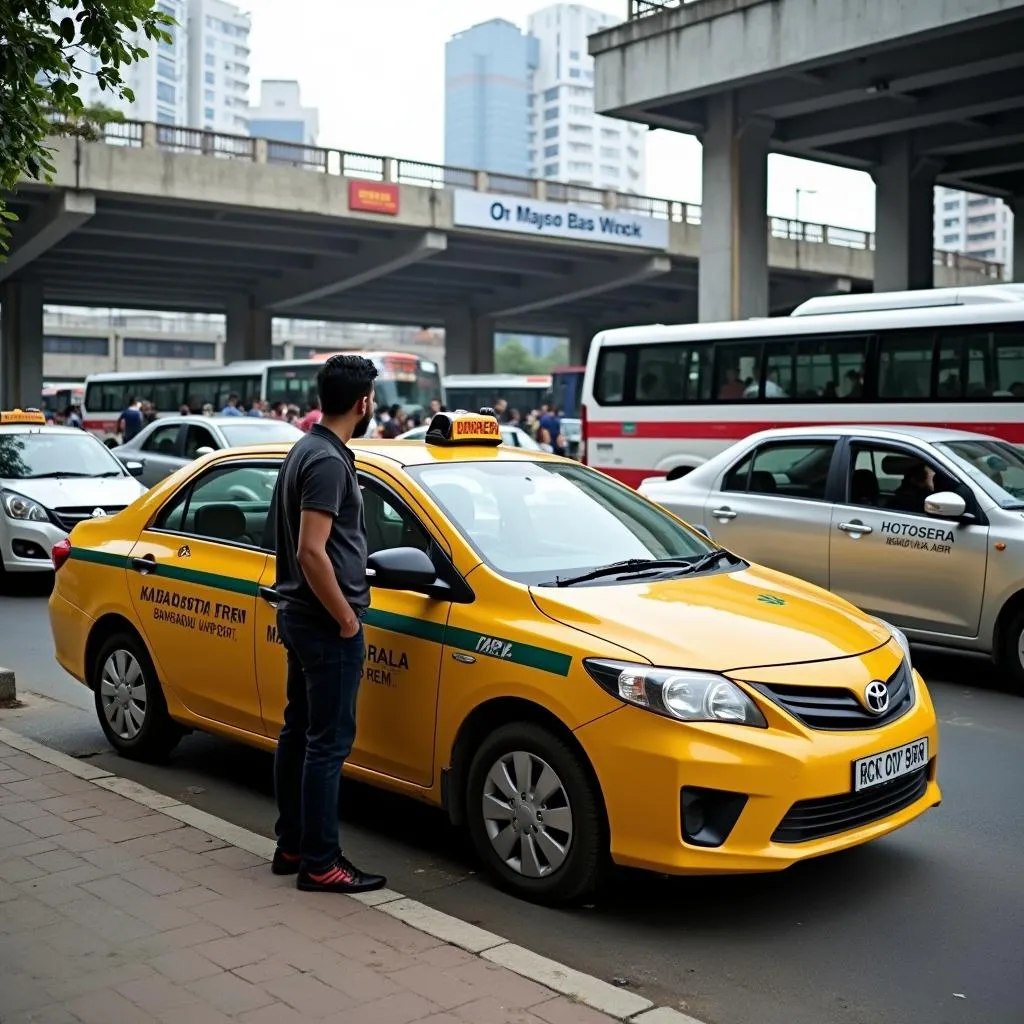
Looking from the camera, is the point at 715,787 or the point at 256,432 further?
the point at 256,432

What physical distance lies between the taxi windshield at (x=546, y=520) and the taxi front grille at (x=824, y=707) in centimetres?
96

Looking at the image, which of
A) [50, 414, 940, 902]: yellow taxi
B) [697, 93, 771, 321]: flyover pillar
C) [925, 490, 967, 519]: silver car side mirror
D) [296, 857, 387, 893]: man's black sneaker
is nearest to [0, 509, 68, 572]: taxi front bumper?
[50, 414, 940, 902]: yellow taxi

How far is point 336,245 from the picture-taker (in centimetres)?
4097

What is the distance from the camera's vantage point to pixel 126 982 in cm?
373

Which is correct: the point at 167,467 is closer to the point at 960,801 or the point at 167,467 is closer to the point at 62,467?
the point at 62,467

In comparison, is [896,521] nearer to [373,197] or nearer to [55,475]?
[55,475]

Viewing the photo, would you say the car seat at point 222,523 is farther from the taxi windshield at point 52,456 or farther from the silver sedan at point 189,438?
the silver sedan at point 189,438

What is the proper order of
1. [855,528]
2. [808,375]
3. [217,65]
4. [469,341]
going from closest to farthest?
[855,528]
[808,375]
[469,341]
[217,65]

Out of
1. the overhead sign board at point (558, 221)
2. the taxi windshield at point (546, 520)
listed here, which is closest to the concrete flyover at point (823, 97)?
the overhead sign board at point (558, 221)

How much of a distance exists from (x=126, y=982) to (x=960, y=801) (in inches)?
143

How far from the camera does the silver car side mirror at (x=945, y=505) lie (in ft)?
25.9

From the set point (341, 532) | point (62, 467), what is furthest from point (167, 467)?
point (341, 532)

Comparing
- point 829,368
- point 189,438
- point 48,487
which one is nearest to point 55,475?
point 48,487

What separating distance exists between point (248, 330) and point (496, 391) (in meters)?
9.98
